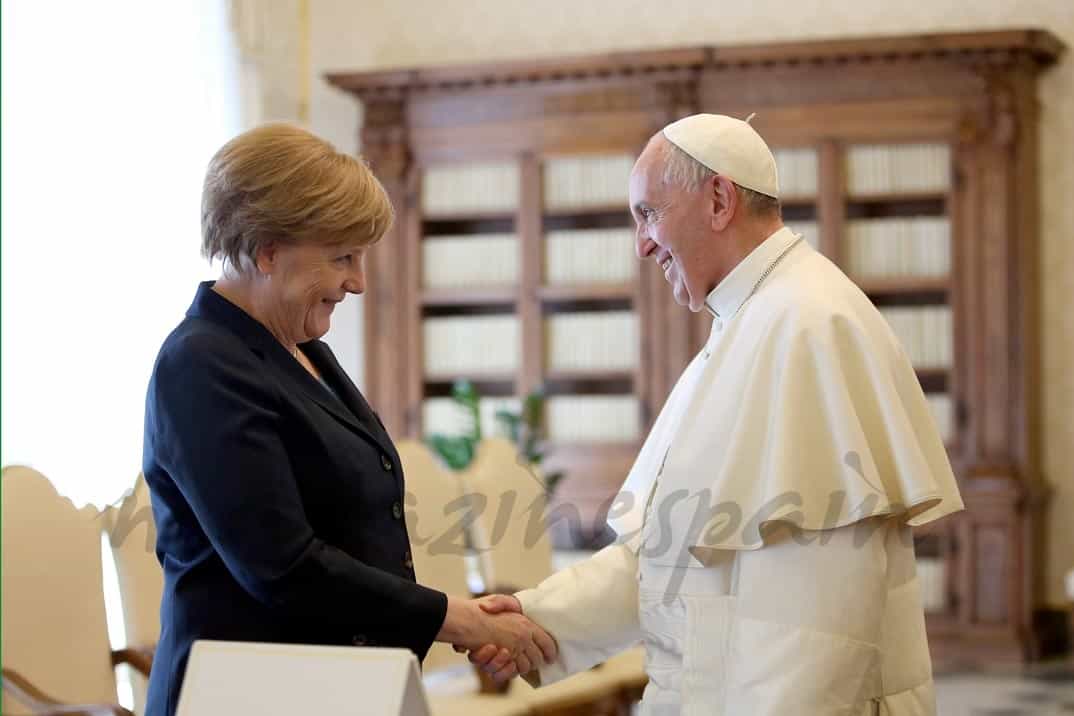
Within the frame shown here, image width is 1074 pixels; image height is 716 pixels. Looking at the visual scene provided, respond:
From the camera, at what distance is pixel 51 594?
372 cm

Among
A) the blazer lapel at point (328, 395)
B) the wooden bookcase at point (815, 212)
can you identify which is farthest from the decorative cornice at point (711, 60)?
the blazer lapel at point (328, 395)

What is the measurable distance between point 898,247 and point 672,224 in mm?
5203

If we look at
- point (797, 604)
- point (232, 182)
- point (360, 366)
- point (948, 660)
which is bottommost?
point (948, 660)

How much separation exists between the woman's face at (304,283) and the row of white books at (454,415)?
5770 mm

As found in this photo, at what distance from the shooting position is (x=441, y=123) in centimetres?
836

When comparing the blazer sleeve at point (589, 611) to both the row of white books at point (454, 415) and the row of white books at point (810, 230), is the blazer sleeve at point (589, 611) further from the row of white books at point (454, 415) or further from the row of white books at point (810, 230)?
the row of white books at point (454, 415)

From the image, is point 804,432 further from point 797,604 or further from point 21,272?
point 21,272

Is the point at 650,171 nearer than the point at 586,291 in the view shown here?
Yes

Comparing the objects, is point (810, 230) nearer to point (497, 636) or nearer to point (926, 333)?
point (926, 333)

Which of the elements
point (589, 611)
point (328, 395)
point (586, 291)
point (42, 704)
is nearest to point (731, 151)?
point (328, 395)

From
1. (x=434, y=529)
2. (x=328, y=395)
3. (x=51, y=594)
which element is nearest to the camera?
(x=328, y=395)

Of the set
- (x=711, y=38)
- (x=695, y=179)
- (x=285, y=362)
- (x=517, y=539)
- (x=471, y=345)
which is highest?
(x=711, y=38)

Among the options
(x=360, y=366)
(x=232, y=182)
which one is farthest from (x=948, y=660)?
(x=232, y=182)

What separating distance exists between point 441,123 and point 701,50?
155cm
